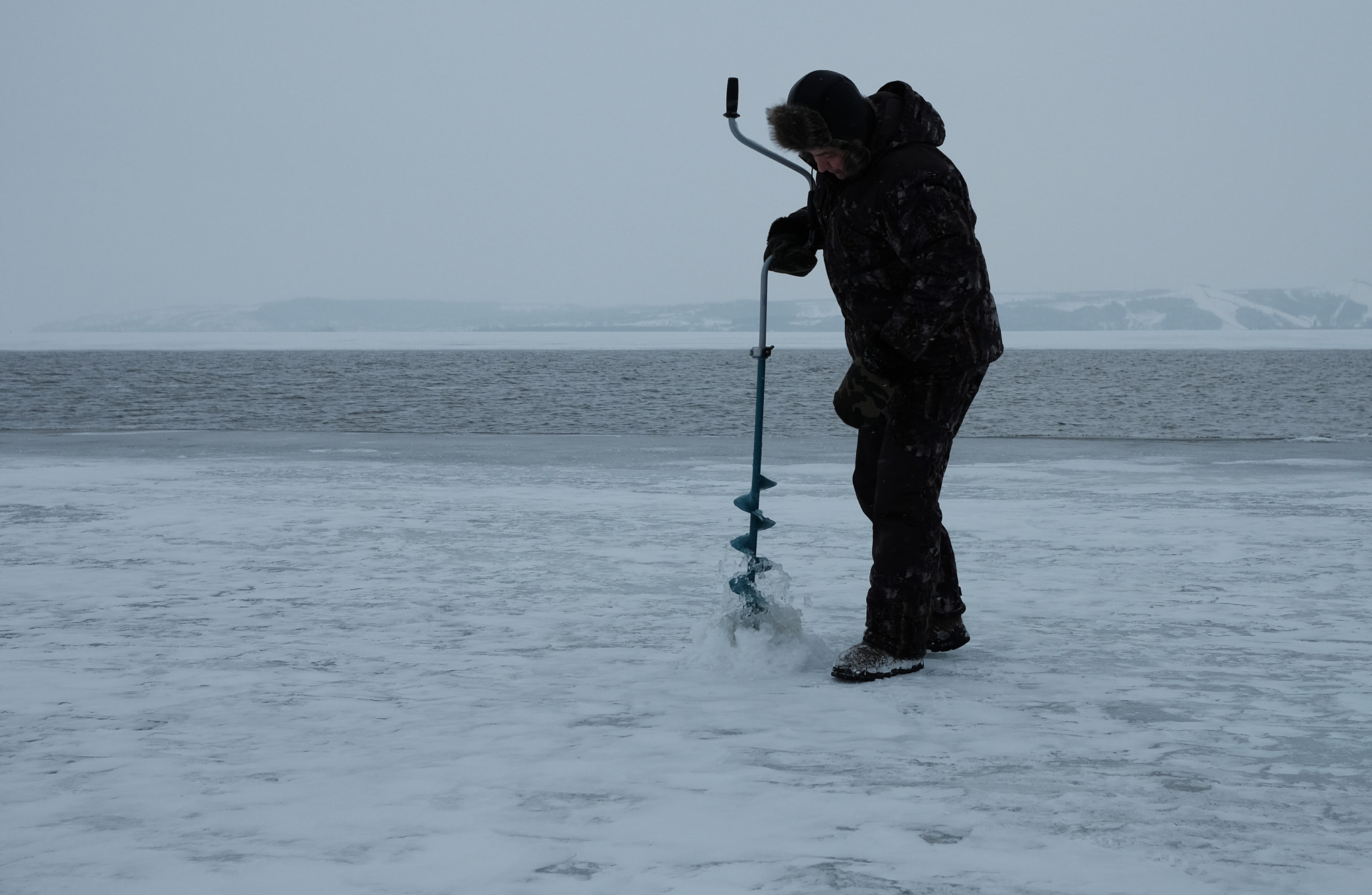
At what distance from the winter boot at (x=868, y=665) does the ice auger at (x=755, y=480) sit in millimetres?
325

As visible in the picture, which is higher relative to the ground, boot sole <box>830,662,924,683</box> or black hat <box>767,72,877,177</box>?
black hat <box>767,72,877,177</box>

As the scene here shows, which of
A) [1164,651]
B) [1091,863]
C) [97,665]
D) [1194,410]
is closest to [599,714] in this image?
[1091,863]

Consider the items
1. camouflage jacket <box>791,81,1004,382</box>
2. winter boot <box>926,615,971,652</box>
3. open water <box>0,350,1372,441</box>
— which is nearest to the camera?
camouflage jacket <box>791,81,1004,382</box>

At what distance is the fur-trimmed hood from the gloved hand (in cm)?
26

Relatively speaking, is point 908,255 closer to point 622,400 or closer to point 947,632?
point 947,632

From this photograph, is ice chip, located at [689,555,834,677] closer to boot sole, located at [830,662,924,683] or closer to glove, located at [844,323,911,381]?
boot sole, located at [830,662,924,683]

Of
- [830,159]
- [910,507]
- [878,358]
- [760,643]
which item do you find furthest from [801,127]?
[760,643]

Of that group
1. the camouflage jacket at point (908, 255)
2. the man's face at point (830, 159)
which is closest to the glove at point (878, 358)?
the camouflage jacket at point (908, 255)

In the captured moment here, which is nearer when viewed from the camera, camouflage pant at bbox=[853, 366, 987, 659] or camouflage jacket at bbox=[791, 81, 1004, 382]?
camouflage jacket at bbox=[791, 81, 1004, 382]

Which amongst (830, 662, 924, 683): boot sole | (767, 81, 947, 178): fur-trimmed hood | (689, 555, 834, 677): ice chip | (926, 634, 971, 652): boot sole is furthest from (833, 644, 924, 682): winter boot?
(767, 81, 947, 178): fur-trimmed hood

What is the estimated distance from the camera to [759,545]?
5.32 metres

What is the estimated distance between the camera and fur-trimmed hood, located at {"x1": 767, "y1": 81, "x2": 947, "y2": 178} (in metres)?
2.94

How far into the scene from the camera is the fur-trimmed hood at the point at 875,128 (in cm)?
294

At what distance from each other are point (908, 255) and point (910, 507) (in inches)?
26.7
